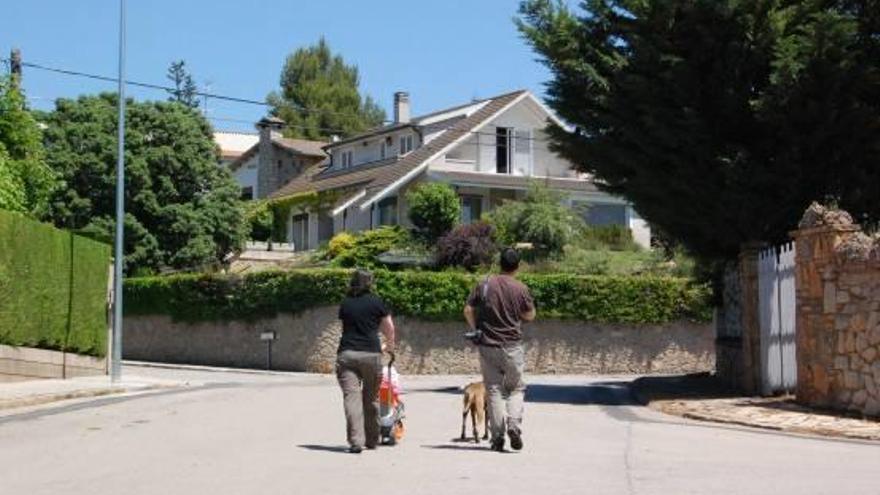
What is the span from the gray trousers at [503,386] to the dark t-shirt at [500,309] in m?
0.12

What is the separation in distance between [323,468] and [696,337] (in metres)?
28.3

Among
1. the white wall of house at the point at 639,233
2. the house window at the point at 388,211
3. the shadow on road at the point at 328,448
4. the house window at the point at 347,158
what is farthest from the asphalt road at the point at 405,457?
the house window at the point at 347,158

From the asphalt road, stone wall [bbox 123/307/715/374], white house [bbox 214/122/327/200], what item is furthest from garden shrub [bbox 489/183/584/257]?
the asphalt road

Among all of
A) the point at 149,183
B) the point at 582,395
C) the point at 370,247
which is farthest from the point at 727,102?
the point at 149,183

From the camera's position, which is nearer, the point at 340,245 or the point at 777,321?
the point at 777,321

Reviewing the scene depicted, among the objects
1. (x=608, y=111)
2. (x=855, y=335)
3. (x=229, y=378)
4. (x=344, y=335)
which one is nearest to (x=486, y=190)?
(x=229, y=378)

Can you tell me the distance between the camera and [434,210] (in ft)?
148

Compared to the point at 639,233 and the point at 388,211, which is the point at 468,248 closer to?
the point at 388,211

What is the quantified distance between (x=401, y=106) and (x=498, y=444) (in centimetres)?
5211

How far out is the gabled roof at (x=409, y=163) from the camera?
49094mm

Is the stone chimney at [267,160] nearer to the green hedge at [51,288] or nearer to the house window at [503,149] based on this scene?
the house window at [503,149]

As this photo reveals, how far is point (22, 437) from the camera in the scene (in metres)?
12.9

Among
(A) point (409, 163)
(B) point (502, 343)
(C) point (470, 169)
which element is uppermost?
(A) point (409, 163)

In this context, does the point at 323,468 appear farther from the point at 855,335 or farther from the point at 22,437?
Result: the point at 855,335
